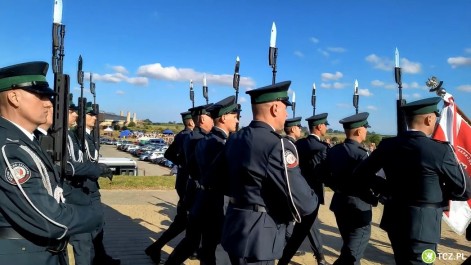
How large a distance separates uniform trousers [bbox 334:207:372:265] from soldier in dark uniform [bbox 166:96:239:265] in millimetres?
1511

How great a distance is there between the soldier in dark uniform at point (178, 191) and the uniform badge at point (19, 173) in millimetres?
3608

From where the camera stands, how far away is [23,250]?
2113 mm

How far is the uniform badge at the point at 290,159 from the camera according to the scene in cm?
288

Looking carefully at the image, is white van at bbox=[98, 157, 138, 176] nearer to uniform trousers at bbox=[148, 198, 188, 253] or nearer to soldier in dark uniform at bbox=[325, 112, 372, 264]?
uniform trousers at bbox=[148, 198, 188, 253]

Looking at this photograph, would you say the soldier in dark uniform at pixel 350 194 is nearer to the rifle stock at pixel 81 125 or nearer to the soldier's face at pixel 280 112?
the soldier's face at pixel 280 112

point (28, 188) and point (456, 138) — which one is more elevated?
point (456, 138)

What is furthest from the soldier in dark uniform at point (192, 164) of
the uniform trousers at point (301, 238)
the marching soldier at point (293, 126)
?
the marching soldier at point (293, 126)

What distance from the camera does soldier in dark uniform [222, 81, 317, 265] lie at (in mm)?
2887

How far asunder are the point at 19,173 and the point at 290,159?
5.96 feet

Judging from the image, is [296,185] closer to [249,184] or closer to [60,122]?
[249,184]

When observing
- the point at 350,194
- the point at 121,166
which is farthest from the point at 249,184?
the point at 121,166

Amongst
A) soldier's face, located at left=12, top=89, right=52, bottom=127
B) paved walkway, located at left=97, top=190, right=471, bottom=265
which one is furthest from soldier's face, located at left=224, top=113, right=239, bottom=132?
soldier's face, located at left=12, top=89, right=52, bottom=127

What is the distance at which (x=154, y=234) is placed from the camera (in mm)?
7238

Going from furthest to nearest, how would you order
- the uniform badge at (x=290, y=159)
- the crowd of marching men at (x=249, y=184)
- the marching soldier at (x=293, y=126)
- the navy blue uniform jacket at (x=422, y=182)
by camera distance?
the marching soldier at (x=293, y=126)
the navy blue uniform jacket at (x=422, y=182)
the uniform badge at (x=290, y=159)
the crowd of marching men at (x=249, y=184)
